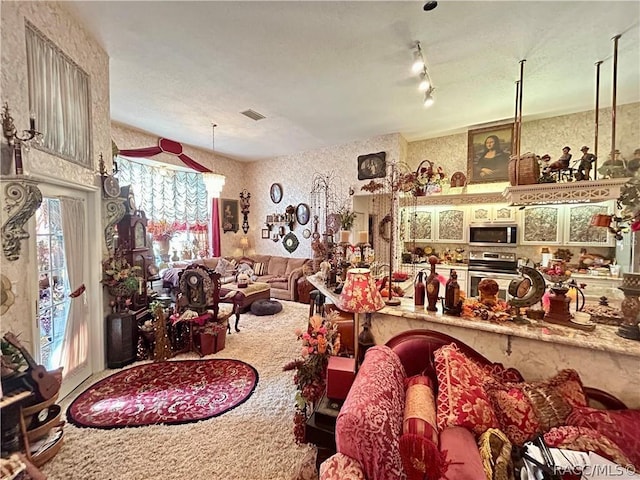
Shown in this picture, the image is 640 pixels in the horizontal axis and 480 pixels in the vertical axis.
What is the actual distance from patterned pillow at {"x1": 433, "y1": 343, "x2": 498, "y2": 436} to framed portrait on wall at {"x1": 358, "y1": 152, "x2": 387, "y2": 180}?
A: 428 centimetres

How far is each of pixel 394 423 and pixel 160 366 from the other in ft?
9.98

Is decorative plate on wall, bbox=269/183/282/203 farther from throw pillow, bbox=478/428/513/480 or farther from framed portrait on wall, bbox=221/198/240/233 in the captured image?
throw pillow, bbox=478/428/513/480

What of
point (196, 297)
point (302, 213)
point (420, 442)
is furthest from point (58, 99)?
point (302, 213)

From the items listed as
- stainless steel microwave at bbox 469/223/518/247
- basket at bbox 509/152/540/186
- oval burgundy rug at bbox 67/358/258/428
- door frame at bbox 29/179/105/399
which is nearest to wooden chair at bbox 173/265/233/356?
oval burgundy rug at bbox 67/358/258/428

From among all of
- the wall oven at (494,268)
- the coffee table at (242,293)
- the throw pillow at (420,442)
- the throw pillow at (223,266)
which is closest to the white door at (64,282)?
the coffee table at (242,293)

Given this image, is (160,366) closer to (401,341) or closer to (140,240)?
(140,240)

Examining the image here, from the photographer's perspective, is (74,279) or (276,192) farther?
(276,192)

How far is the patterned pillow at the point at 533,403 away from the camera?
4.82ft

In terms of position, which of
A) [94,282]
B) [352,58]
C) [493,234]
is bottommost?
[94,282]

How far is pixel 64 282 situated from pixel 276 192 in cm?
501

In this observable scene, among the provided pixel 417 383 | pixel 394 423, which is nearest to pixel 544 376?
pixel 417 383

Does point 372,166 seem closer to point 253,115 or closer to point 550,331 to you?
point 253,115

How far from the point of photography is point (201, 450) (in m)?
2.01

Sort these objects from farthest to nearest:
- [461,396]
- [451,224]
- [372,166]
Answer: [372,166] < [451,224] < [461,396]
